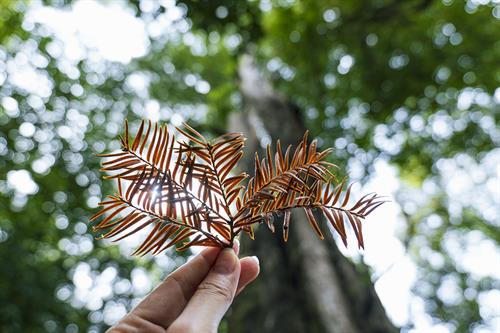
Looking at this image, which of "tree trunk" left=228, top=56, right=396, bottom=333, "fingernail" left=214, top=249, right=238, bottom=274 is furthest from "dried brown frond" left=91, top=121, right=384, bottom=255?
"tree trunk" left=228, top=56, right=396, bottom=333

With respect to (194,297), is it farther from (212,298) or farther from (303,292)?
(303,292)

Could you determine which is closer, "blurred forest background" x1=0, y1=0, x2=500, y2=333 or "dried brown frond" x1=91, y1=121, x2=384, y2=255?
"dried brown frond" x1=91, y1=121, x2=384, y2=255

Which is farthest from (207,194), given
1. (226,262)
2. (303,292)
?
(303,292)

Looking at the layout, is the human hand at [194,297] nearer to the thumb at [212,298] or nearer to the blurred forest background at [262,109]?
the thumb at [212,298]

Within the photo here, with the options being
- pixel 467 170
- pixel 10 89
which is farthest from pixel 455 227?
pixel 10 89

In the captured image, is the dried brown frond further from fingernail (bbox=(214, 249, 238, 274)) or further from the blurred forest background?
the blurred forest background

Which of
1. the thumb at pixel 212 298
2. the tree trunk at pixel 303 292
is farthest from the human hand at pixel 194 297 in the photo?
the tree trunk at pixel 303 292

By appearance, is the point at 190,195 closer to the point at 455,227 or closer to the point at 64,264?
the point at 64,264

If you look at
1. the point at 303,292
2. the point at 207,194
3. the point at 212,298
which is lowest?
the point at 303,292
